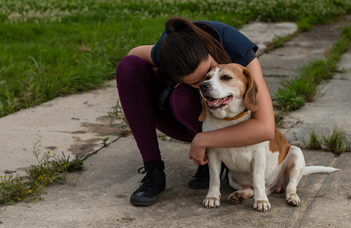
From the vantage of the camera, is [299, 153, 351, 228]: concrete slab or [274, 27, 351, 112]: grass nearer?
[299, 153, 351, 228]: concrete slab

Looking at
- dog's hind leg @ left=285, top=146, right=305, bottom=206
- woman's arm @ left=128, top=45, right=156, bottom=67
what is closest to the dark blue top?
woman's arm @ left=128, top=45, right=156, bottom=67

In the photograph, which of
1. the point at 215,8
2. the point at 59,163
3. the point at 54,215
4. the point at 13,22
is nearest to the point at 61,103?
the point at 59,163

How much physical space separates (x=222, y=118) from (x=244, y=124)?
134mm

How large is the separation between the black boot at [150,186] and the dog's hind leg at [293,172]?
0.78 meters

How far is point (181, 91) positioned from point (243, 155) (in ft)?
1.82

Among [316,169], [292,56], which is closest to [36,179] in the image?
[316,169]

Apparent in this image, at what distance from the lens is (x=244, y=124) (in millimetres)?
2234

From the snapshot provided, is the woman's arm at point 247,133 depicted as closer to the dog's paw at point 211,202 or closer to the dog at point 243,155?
the dog at point 243,155

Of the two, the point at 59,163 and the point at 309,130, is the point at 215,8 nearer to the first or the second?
the point at 309,130

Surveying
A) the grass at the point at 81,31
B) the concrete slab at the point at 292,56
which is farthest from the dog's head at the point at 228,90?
the concrete slab at the point at 292,56

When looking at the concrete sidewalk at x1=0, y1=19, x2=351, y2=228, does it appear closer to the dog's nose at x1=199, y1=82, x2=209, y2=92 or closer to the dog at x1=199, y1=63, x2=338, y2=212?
the dog at x1=199, y1=63, x2=338, y2=212

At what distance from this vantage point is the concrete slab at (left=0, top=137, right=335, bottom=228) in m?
2.16

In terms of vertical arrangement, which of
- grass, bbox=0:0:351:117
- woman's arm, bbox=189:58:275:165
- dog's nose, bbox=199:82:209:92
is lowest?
grass, bbox=0:0:351:117

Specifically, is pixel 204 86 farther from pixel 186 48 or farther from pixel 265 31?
pixel 265 31
